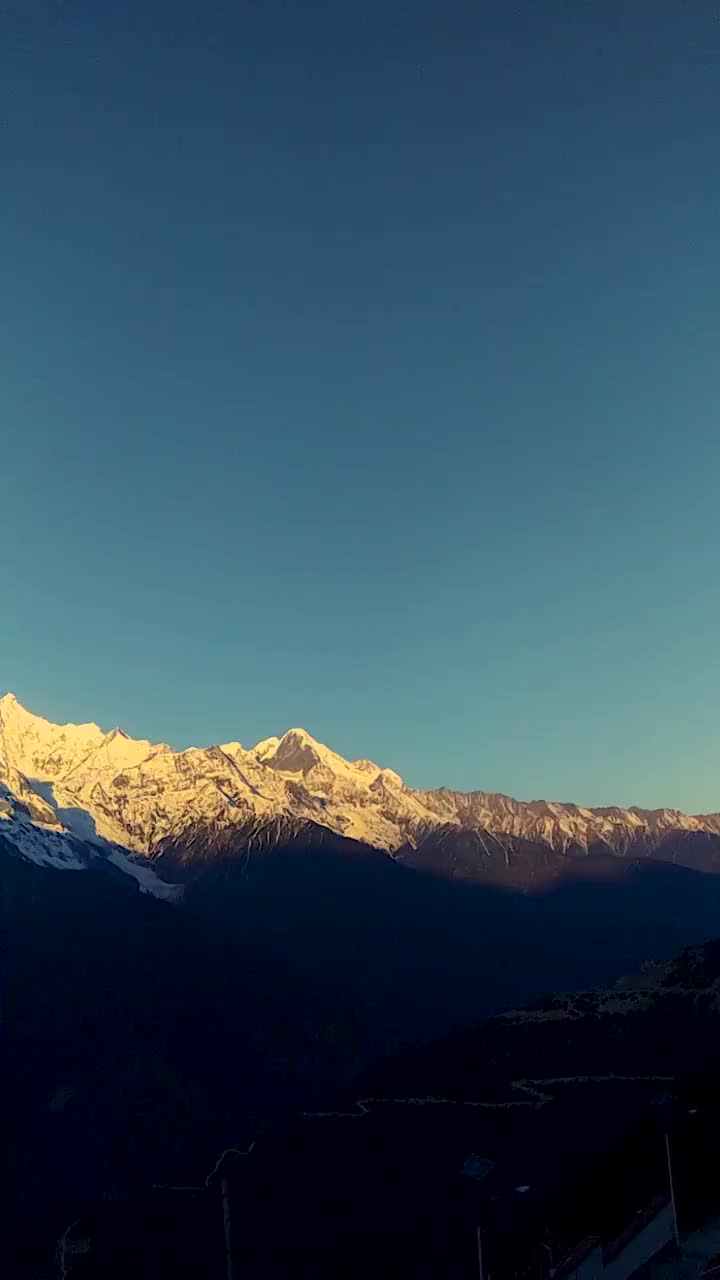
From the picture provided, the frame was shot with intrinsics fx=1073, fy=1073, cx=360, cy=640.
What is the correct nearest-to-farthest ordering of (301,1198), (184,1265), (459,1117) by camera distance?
(184,1265)
(301,1198)
(459,1117)

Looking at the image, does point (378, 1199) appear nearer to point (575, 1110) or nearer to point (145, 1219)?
point (575, 1110)

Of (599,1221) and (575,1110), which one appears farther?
(575,1110)

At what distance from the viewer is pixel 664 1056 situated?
519 ft

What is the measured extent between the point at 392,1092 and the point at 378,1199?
55.0 metres

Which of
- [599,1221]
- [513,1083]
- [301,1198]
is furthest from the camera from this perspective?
[513,1083]

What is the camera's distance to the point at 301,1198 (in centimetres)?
13962

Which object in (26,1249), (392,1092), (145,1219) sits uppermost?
(392,1092)

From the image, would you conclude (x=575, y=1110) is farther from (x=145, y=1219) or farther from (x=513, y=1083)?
(x=145, y=1219)

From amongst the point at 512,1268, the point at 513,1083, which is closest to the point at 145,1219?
the point at 513,1083

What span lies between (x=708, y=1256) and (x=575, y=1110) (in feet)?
287

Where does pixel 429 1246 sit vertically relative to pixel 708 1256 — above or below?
below

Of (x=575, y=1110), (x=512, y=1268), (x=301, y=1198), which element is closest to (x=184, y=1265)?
(x=301, y=1198)

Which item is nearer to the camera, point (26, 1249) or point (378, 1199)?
point (378, 1199)

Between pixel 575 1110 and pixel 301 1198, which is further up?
pixel 575 1110
